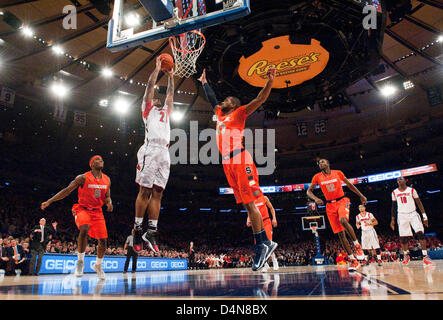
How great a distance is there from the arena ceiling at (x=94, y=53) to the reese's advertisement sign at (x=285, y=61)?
1.76 metres

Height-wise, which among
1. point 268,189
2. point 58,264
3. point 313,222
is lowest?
point 58,264

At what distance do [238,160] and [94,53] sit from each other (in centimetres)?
1396

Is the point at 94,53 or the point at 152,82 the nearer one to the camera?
the point at 152,82

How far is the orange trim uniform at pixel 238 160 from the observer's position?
447 centimetres

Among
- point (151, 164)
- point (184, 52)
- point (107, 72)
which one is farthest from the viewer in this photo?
point (107, 72)

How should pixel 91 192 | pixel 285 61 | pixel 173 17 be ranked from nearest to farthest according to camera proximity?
pixel 173 17, pixel 91 192, pixel 285 61

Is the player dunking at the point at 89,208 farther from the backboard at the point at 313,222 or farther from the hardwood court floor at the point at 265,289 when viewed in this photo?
the backboard at the point at 313,222

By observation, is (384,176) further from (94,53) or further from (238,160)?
(238,160)

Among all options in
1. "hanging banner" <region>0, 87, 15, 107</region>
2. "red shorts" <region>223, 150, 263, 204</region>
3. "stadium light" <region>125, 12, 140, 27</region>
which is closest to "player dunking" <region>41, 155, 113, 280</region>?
"red shorts" <region>223, 150, 263, 204</region>

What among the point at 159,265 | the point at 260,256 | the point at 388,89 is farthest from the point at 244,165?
the point at 388,89

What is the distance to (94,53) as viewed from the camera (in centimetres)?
1546

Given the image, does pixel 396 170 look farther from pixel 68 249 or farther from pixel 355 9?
pixel 68 249

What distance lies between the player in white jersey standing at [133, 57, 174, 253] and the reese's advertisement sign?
7.58 m

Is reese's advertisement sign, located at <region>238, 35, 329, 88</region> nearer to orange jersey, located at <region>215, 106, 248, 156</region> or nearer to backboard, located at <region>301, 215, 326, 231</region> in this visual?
orange jersey, located at <region>215, 106, 248, 156</region>
